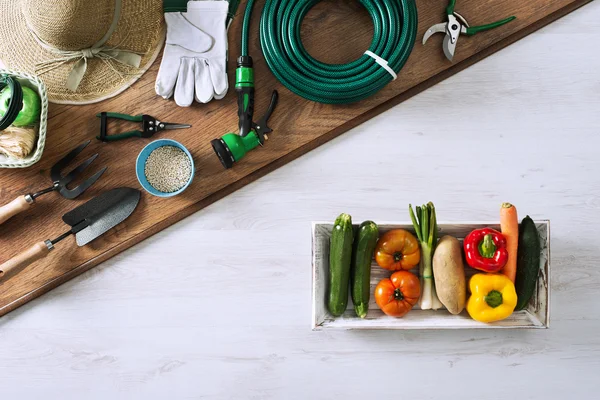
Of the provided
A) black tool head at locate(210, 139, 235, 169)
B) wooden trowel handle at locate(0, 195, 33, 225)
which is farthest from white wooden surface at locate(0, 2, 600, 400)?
wooden trowel handle at locate(0, 195, 33, 225)

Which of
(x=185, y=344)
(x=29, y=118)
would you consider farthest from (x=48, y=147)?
(x=185, y=344)

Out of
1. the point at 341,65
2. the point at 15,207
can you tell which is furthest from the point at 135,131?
the point at 341,65

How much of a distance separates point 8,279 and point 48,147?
0.40 m

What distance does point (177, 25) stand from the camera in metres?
1.63

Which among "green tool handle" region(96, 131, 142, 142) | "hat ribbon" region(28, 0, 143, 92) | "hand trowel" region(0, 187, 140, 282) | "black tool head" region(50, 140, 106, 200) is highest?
"hat ribbon" region(28, 0, 143, 92)

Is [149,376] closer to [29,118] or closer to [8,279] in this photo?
[8,279]

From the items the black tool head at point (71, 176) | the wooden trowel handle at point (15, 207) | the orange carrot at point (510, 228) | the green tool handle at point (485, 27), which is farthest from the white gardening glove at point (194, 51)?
the orange carrot at point (510, 228)

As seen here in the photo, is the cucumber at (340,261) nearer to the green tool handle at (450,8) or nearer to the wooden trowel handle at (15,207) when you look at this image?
the green tool handle at (450,8)

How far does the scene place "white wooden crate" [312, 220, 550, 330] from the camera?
1.49 meters

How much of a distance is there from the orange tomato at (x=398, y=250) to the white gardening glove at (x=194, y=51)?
620mm

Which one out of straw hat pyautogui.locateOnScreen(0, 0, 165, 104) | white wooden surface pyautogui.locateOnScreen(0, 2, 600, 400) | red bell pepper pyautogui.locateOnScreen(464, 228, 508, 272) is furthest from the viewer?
white wooden surface pyautogui.locateOnScreen(0, 2, 600, 400)

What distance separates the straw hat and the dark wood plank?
4 centimetres

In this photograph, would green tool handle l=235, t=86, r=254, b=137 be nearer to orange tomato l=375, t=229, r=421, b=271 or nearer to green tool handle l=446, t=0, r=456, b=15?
orange tomato l=375, t=229, r=421, b=271

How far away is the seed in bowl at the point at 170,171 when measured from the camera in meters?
1.62
